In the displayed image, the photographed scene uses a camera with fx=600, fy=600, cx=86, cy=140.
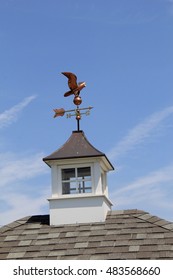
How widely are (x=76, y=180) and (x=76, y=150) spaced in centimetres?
74

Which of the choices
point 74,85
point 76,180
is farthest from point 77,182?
point 74,85

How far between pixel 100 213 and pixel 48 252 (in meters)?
1.87

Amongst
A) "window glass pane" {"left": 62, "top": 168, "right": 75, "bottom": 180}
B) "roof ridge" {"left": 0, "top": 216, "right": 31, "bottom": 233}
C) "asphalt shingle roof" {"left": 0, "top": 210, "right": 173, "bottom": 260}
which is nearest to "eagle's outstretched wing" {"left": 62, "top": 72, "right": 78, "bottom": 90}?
"window glass pane" {"left": 62, "top": 168, "right": 75, "bottom": 180}

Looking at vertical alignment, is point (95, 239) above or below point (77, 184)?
below

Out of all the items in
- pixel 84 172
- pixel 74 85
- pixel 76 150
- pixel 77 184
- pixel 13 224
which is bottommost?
pixel 13 224

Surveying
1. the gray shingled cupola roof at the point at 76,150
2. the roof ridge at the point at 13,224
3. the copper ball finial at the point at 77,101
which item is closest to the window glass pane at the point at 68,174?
the gray shingled cupola roof at the point at 76,150

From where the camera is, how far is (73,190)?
1495 cm

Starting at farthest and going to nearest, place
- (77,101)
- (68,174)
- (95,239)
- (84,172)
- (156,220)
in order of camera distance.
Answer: (77,101) → (68,174) → (84,172) → (156,220) → (95,239)

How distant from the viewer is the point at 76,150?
48.9 feet

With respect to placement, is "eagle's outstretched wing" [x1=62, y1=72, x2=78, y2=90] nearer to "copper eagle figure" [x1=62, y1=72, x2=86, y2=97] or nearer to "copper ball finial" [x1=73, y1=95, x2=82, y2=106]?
"copper eagle figure" [x1=62, y1=72, x2=86, y2=97]

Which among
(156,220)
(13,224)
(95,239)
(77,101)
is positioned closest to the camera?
(95,239)

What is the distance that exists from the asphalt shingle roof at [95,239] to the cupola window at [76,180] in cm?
91

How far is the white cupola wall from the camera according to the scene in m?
14.4

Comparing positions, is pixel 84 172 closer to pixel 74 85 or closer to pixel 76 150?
pixel 76 150
